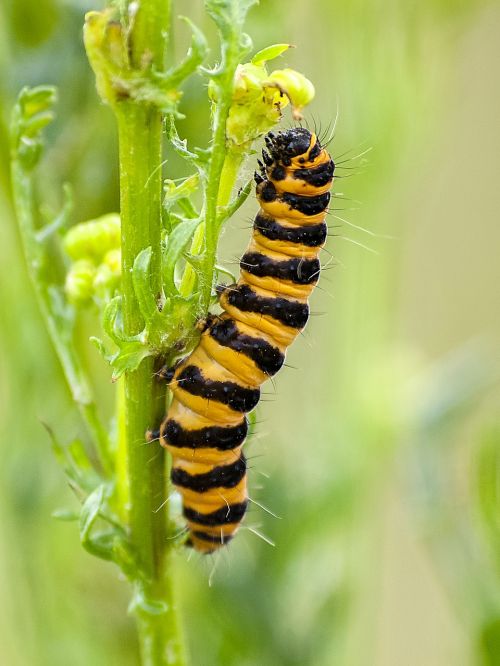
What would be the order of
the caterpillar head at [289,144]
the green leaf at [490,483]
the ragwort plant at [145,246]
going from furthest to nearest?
the green leaf at [490,483] → the caterpillar head at [289,144] → the ragwort plant at [145,246]

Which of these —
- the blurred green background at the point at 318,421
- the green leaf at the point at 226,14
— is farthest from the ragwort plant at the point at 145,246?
the blurred green background at the point at 318,421

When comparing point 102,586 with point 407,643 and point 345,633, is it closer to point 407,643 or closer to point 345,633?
point 345,633

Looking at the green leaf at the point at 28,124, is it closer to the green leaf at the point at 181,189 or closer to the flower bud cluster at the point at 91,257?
the flower bud cluster at the point at 91,257

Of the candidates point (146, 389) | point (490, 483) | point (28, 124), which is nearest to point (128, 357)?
point (146, 389)

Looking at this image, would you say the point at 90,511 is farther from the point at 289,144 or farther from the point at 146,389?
the point at 289,144

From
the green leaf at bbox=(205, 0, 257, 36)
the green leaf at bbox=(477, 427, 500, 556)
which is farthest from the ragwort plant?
the green leaf at bbox=(477, 427, 500, 556)
